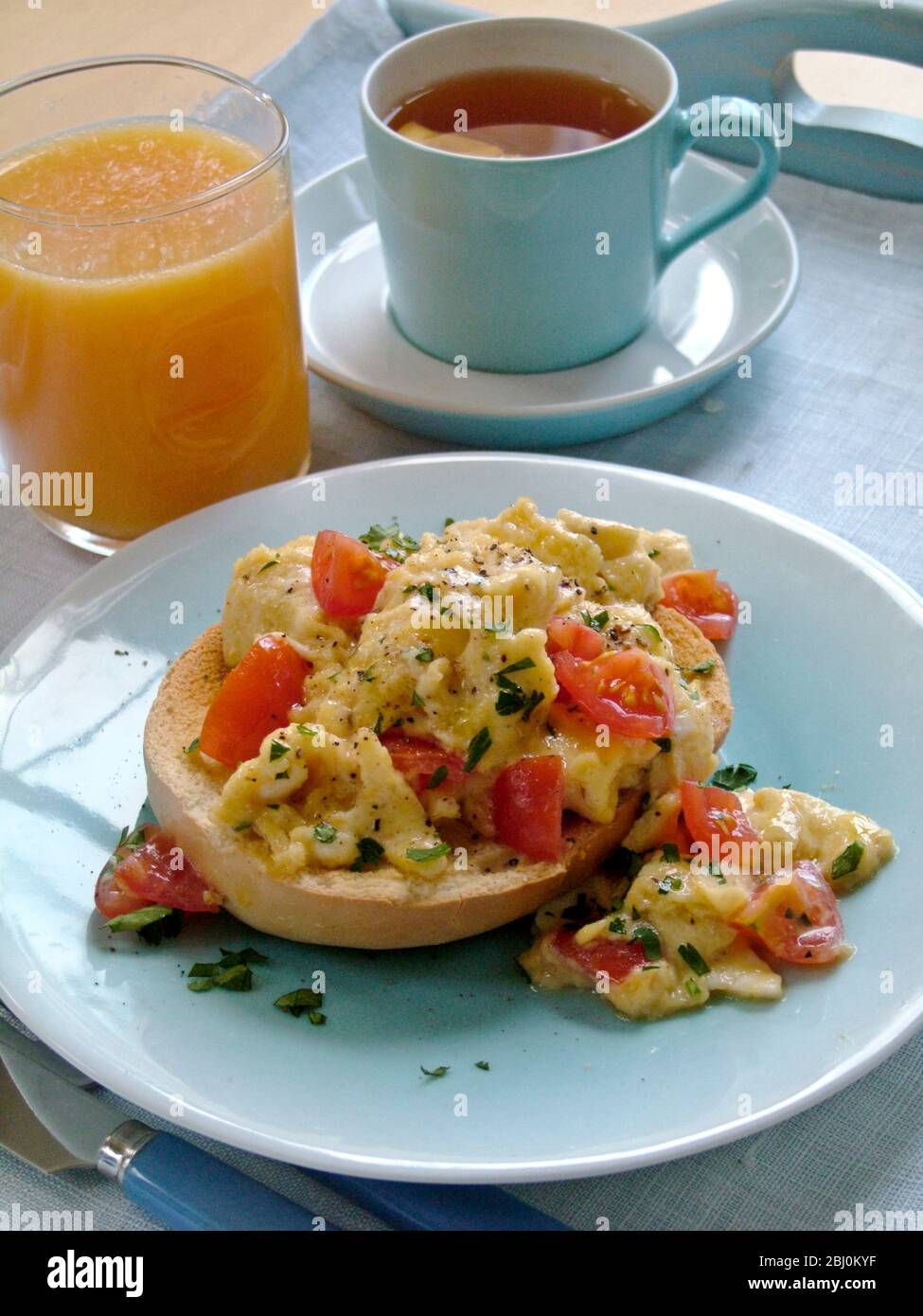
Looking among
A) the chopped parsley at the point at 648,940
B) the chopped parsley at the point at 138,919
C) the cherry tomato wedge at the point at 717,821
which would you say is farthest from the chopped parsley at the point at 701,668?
the chopped parsley at the point at 138,919

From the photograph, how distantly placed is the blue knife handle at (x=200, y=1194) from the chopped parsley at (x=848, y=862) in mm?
836

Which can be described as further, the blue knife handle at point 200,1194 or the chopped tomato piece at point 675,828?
the chopped tomato piece at point 675,828

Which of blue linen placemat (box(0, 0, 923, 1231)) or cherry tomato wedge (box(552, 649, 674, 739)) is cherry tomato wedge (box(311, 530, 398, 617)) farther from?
blue linen placemat (box(0, 0, 923, 1231))

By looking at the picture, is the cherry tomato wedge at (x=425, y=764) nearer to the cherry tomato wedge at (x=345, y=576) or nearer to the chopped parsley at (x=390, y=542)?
the cherry tomato wedge at (x=345, y=576)

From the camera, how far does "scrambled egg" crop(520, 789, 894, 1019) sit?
5.88 ft

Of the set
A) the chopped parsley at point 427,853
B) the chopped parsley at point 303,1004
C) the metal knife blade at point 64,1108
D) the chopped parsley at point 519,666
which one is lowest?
the metal knife blade at point 64,1108

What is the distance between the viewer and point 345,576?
209cm

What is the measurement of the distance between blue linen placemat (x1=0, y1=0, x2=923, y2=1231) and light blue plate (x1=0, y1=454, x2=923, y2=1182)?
0.29 ft

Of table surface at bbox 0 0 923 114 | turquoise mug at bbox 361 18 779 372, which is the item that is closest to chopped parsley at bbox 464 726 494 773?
turquoise mug at bbox 361 18 779 372

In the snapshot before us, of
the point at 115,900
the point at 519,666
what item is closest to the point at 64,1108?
the point at 115,900

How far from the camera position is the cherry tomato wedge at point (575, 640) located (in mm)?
1989

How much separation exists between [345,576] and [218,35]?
10.2 ft

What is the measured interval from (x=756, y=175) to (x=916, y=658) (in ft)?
4.31
